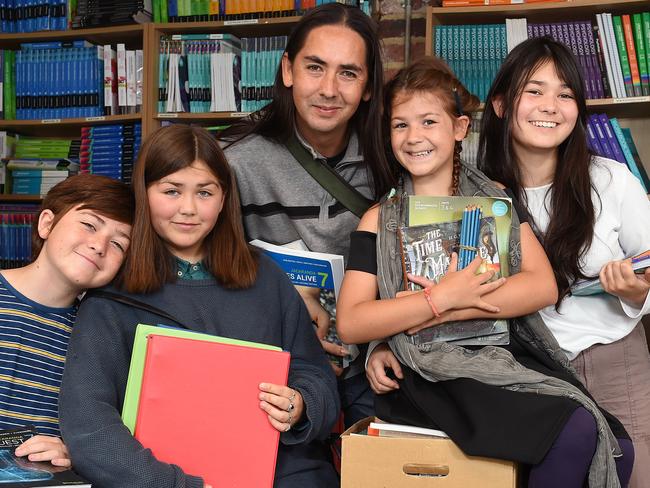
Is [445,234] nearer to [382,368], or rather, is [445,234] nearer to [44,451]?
[382,368]

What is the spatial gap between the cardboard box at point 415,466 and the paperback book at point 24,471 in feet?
1.72

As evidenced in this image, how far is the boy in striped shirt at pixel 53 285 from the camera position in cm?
156

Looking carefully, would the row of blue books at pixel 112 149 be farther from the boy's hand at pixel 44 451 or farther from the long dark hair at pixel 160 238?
the boy's hand at pixel 44 451

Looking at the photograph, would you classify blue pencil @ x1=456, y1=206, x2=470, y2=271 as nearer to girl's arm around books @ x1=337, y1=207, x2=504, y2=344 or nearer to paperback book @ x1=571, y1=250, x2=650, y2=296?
girl's arm around books @ x1=337, y1=207, x2=504, y2=344

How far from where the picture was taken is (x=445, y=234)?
5.59ft

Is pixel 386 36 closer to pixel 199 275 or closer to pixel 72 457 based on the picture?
pixel 199 275

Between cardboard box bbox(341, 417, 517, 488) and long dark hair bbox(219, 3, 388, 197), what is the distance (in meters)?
0.72

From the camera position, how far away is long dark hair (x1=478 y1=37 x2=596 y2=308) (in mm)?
1829

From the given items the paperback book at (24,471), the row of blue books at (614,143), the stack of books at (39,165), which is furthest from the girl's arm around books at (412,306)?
the stack of books at (39,165)

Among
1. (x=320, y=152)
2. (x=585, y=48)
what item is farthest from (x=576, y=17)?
(x=320, y=152)

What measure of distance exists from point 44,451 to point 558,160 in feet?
4.55

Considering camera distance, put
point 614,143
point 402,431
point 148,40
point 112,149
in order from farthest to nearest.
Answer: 1. point 112,149
2. point 148,40
3. point 614,143
4. point 402,431

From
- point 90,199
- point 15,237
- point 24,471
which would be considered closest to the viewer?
point 24,471

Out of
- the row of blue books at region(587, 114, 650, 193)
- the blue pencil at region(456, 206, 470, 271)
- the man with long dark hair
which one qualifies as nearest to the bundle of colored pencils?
the blue pencil at region(456, 206, 470, 271)
